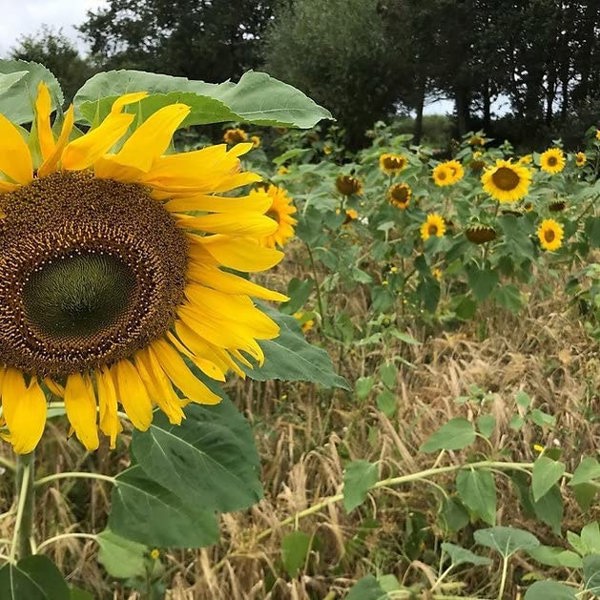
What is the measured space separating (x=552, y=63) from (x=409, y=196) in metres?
12.3

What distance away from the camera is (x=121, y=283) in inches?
23.5

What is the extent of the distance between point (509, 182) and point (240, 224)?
7.66 feet

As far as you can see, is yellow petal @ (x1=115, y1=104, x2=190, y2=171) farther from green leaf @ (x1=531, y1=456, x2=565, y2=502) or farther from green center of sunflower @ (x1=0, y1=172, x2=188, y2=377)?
green leaf @ (x1=531, y1=456, x2=565, y2=502)

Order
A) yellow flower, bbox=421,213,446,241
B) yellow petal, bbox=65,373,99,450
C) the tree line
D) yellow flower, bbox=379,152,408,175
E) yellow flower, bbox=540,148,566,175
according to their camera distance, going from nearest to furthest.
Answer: yellow petal, bbox=65,373,99,450, yellow flower, bbox=421,213,446,241, yellow flower, bbox=379,152,408,175, yellow flower, bbox=540,148,566,175, the tree line

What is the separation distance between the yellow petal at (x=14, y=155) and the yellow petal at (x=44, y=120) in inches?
0.4

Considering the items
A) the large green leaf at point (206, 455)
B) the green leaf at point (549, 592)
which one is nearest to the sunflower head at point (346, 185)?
the green leaf at point (549, 592)

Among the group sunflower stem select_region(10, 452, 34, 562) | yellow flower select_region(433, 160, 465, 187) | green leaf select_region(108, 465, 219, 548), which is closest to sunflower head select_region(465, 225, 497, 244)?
yellow flower select_region(433, 160, 465, 187)

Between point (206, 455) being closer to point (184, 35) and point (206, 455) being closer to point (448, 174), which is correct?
point (448, 174)

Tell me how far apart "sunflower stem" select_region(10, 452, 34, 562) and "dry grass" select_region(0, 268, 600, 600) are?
63cm

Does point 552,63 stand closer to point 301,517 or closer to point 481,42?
point 481,42

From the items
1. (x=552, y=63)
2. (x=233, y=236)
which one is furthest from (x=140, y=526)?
(x=552, y=63)

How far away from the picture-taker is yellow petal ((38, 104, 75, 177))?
0.46 metres

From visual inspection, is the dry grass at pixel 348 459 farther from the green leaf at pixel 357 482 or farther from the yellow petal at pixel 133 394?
the yellow petal at pixel 133 394

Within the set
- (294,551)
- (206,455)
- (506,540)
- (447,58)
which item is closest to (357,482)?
Answer: (294,551)
